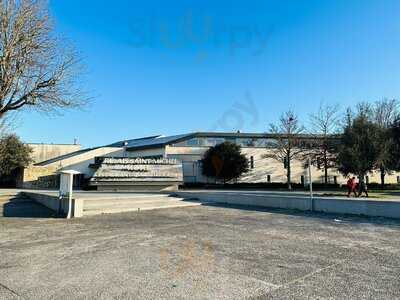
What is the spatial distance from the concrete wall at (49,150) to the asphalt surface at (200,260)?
5019cm

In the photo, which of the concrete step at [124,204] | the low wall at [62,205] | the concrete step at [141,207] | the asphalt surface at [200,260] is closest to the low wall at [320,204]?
the asphalt surface at [200,260]

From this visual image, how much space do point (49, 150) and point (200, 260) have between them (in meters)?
57.6

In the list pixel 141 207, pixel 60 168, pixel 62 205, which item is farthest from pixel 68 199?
pixel 60 168

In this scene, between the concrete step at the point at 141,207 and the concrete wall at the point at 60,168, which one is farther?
the concrete wall at the point at 60,168

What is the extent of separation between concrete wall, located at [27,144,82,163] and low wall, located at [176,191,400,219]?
1801 inches

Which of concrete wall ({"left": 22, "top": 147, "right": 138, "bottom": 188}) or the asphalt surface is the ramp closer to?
the asphalt surface

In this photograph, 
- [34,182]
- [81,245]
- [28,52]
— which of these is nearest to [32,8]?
[28,52]

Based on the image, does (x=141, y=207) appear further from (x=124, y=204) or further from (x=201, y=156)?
(x=201, y=156)

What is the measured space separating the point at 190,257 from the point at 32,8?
13.7m

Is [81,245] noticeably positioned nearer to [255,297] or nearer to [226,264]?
[226,264]

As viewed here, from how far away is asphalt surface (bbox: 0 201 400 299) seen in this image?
4.45 metres

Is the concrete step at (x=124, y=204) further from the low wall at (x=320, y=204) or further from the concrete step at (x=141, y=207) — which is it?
the low wall at (x=320, y=204)

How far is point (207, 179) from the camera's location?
142 feet

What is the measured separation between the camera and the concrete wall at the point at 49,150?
184 feet
